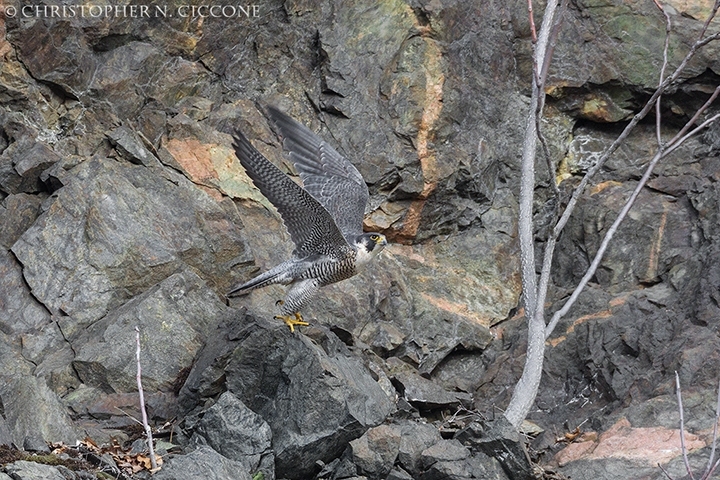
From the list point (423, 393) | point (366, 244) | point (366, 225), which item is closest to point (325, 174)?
point (366, 244)

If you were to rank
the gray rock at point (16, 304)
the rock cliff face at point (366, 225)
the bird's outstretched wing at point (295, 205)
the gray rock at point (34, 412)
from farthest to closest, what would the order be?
1. the gray rock at point (16, 304)
2. the bird's outstretched wing at point (295, 205)
3. the rock cliff face at point (366, 225)
4. the gray rock at point (34, 412)

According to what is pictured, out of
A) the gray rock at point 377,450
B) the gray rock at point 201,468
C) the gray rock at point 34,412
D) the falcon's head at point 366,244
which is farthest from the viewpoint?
the falcon's head at point 366,244

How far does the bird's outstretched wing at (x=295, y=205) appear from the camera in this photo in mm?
7805

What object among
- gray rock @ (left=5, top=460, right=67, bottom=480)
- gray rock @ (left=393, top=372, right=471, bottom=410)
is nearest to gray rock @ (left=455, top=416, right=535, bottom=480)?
gray rock @ (left=393, top=372, right=471, bottom=410)

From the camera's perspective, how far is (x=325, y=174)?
8.94 meters

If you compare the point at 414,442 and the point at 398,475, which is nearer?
the point at 398,475

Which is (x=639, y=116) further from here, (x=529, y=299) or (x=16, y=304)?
(x=16, y=304)

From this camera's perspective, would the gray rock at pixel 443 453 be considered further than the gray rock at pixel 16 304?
No

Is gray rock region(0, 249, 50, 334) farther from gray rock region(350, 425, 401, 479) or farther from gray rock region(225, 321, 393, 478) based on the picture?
gray rock region(350, 425, 401, 479)

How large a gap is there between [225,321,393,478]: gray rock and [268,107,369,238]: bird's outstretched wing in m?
1.52

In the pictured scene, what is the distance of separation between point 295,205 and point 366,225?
238 centimetres

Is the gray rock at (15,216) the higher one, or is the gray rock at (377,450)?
the gray rock at (15,216)

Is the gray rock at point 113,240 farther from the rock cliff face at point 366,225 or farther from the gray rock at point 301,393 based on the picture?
the gray rock at point 301,393

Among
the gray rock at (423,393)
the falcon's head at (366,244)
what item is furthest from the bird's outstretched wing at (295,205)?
the gray rock at (423,393)
